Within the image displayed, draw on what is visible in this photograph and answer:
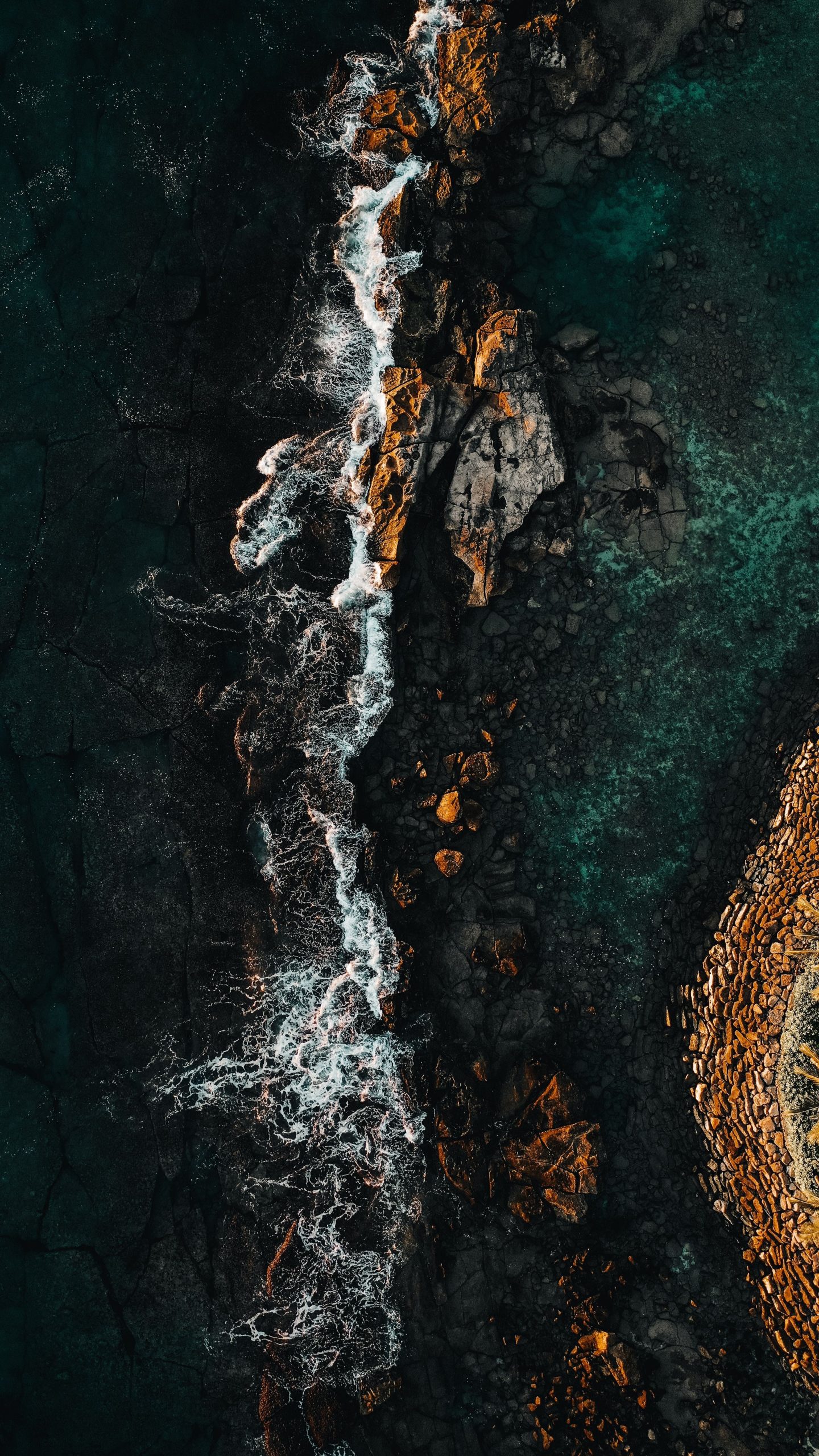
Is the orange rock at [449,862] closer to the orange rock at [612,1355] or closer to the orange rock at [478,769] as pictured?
the orange rock at [478,769]

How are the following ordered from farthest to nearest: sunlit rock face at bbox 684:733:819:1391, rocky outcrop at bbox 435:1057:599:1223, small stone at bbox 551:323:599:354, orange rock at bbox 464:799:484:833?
small stone at bbox 551:323:599:354, orange rock at bbox 464:799:484:833, rocky outcrop at bbox 435:1057:599:1223, sunlit rock face at bbox 684:733:819:1391

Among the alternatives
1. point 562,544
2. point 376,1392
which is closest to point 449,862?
point 562,544

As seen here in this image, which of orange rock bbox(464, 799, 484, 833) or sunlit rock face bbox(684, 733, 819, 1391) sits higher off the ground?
orange rock bbox(464, 799, 484, 833)

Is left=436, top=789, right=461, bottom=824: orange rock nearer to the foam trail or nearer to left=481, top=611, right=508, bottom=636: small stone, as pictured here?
the foam trail

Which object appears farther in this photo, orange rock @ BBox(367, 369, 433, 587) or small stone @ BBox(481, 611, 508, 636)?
small stone @ BBox(481, 611, 508, 636)

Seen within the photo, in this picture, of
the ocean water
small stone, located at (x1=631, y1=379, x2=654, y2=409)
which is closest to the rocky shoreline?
small stone, located at (x1=631, y1=379, x2=654, y2=409)

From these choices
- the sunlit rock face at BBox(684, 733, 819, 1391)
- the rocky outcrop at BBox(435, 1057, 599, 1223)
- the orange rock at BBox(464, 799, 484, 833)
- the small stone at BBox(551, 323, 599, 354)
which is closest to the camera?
the sunlit rock face at BBox(684, 733, 819, 1391)

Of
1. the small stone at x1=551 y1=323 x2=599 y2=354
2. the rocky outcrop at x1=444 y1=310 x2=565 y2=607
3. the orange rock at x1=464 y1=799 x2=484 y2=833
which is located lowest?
the orange rock at x1=464 y1=799 x2=484 y2=833
